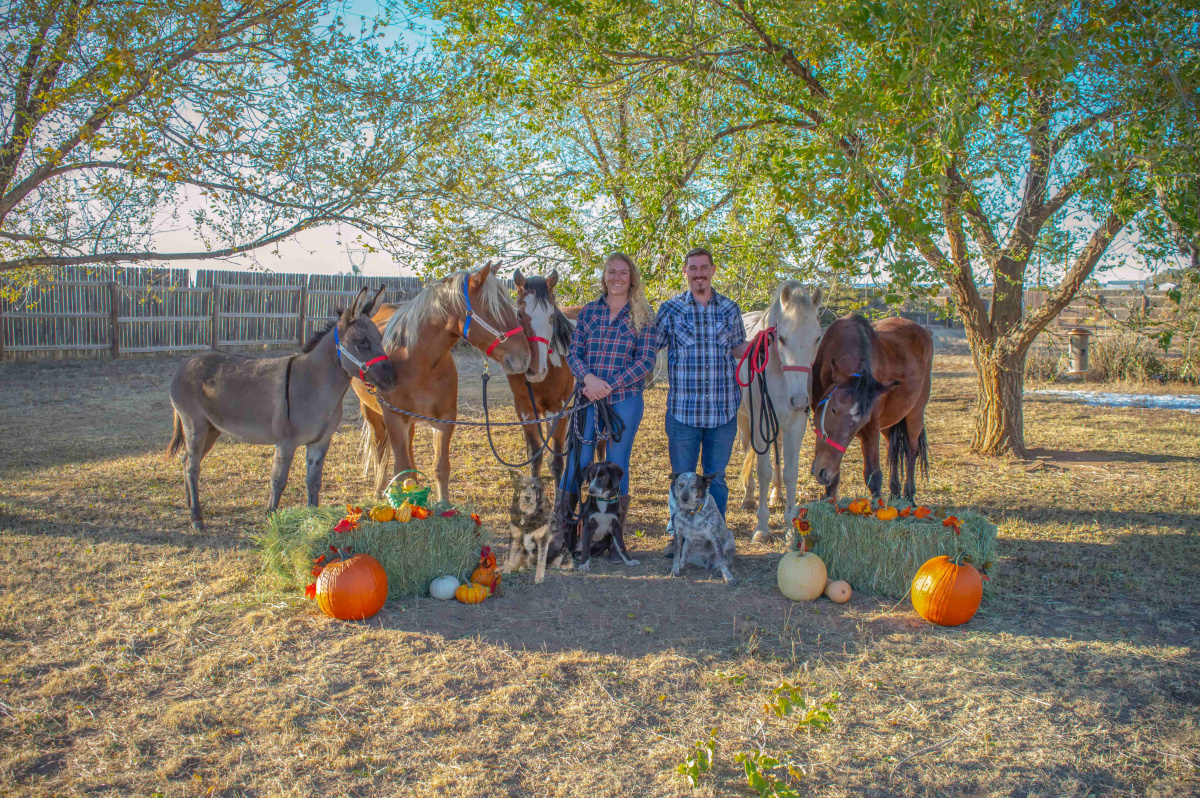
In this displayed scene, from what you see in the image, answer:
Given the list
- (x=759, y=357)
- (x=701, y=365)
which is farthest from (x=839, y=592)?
(x=759, y=357)

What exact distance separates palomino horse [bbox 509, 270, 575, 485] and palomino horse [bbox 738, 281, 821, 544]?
5.14ft

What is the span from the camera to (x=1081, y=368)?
16172 mm

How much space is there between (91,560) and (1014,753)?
5608 mm

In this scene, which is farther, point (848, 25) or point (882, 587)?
point (848, 25)

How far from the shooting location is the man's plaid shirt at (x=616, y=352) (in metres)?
5.00

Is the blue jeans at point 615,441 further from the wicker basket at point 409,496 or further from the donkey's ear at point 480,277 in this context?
the donkey's ear at point 480,277

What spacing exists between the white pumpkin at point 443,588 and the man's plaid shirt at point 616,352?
160 centimetres

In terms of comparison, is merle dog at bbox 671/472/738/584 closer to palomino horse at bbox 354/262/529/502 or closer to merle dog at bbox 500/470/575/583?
merle dog at bbox 500/470/575/583

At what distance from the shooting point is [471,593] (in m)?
4.48

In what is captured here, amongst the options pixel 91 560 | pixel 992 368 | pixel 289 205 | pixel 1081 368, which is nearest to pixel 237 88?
pixel 289 205

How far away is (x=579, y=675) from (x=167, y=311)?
16.4 m

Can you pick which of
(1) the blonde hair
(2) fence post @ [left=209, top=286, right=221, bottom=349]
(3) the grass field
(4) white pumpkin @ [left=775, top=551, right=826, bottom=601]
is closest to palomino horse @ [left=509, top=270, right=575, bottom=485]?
(1) the blonde hair

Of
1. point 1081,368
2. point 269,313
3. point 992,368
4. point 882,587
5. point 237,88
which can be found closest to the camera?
point 882,587

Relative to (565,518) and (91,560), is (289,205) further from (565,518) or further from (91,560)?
(565,518)
